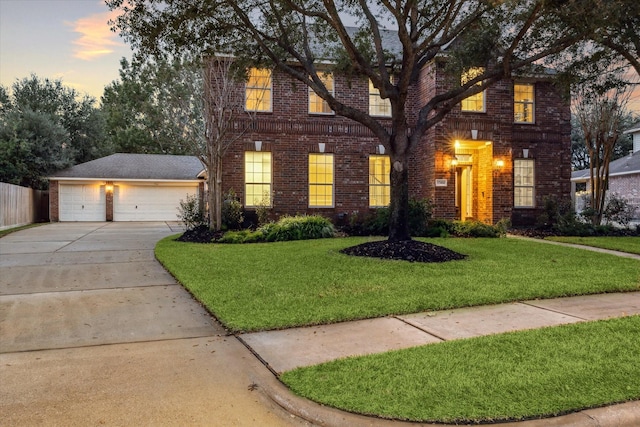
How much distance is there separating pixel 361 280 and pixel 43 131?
25435mm

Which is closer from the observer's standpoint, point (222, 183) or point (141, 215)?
point (222, 183)

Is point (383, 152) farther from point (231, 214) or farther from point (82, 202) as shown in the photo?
point (82, 202)

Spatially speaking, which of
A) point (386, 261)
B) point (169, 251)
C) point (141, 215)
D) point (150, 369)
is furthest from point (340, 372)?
point (141, 215)

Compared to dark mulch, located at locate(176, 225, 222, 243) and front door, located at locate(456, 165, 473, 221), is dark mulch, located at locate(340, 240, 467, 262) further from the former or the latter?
front door, located at locate(456, 165, 473, 221)

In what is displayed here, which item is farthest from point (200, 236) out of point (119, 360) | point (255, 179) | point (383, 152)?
point (119, 360)

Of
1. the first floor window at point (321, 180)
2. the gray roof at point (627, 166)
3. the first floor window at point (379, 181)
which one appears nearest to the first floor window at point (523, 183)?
the first floor window at point (379, 181)

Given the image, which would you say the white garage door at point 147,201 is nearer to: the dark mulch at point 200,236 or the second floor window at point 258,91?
the second floor window at point 258,91

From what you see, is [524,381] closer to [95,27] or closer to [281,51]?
[281,51]

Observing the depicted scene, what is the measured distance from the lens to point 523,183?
16688 mm

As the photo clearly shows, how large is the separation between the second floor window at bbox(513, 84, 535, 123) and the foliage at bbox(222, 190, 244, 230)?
1052cm

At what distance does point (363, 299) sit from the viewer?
19.2 feet

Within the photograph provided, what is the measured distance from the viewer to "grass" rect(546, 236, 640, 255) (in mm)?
10781

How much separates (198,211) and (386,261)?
872cm

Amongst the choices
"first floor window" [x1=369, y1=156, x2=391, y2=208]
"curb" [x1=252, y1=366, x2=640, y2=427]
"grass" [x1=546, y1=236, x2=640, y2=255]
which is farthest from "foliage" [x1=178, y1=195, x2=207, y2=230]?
"curb" [x1=252, y1=366, x2=640, y2=427]
